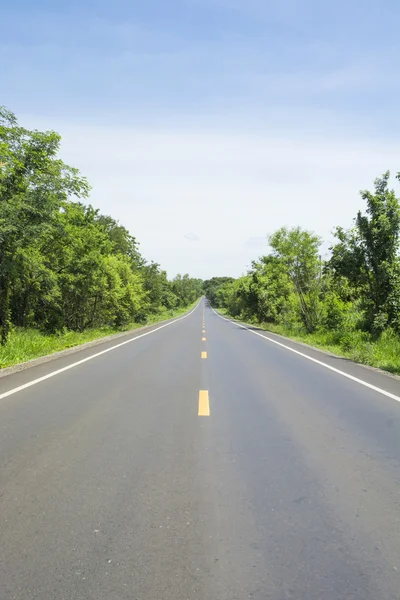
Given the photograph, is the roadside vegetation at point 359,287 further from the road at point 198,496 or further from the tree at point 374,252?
the road at point 198,496

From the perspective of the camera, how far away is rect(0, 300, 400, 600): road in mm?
2906

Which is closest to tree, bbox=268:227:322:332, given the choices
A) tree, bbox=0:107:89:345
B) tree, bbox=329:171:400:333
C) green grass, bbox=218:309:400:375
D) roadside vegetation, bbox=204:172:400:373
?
roadside vegetation, bbox=204:172:400:373

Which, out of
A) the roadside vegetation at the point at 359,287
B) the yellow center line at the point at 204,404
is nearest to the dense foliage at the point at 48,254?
the yellow center line at the point at 204,404

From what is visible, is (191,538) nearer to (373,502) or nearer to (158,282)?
(373,502)

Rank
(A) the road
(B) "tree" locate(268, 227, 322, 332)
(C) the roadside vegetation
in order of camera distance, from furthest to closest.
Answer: (B) "tree" locate(268, 227, 322, 332)
(C) the roadside vegetation
(A) the road

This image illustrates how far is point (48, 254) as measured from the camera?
27062 mm

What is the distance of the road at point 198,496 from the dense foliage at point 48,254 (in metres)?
9.58

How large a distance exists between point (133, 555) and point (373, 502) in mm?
2153

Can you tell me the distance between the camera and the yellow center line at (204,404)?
736 cm

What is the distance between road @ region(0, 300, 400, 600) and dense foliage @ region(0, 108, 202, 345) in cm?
958

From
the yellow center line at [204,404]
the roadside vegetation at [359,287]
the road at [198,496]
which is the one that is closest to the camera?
the road at [198,496]

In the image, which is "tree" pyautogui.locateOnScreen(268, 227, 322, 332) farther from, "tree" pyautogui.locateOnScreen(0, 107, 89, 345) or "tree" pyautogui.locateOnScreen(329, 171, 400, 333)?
"tree" pyautogui.locateOnScreen(0, 107, 89, 345)

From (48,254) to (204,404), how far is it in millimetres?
21375

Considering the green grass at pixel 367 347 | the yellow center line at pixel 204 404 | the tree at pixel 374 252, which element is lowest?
the yellow center line at pixel 204 404
